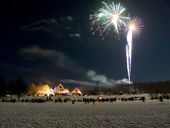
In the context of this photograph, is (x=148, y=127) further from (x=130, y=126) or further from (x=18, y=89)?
(x=18, y=89)

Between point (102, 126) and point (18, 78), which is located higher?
point (18, 78)

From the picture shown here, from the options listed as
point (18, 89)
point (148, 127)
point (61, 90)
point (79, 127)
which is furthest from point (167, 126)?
point (61, 90)

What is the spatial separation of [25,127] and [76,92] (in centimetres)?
14539

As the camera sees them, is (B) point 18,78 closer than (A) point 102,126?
No

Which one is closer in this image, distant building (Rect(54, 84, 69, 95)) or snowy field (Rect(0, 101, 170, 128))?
snowy field (Rect(0, 101, 170, 128))

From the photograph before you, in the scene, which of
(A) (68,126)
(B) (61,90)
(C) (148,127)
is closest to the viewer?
(C) (148,127)

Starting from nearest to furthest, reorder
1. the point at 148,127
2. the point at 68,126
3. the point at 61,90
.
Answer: the point at 148,127
the point at 68,126
the point at 61,90

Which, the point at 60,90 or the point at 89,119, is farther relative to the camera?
the point at 60,90

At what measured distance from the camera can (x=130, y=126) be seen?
2194 centimetres

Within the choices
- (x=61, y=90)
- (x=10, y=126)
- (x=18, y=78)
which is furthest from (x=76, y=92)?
(x=10, y=126)

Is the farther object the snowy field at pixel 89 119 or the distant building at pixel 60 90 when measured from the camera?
Result: the distant building at pixel 60 90

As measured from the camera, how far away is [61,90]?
6555 inches

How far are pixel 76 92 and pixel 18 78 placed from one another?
47.7 m

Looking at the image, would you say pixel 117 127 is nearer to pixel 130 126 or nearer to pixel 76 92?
pixel 130 126
